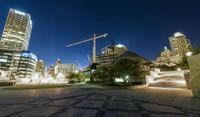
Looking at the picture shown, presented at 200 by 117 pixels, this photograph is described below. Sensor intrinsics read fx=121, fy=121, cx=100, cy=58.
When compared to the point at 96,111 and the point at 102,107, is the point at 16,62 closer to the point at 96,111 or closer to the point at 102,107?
the point at 102,107

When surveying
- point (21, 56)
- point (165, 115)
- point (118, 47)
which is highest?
point (118, 47)

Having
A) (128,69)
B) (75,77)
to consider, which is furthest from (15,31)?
(128,69)

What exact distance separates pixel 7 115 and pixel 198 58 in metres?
15.5

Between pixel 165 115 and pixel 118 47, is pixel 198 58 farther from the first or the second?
pixel 118 47

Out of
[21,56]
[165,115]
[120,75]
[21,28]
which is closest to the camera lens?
[165,115]

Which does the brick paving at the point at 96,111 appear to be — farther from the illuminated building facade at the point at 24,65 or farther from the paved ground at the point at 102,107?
the illuminated building facade at the point at 24,65

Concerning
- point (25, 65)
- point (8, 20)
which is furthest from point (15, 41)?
point (25, 65)

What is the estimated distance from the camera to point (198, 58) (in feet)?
→ 37.6

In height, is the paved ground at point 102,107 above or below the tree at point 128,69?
below

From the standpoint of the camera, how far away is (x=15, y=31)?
150 m

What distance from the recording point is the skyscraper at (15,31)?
140 meters

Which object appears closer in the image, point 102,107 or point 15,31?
point 102,107

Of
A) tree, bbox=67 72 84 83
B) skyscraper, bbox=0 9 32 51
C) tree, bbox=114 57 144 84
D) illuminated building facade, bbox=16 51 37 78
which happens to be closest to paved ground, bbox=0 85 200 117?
tree, bbox=114 57 144 84

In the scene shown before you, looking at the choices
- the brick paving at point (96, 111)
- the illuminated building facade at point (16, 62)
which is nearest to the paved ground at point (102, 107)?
the brick paving at point (96, 111)
